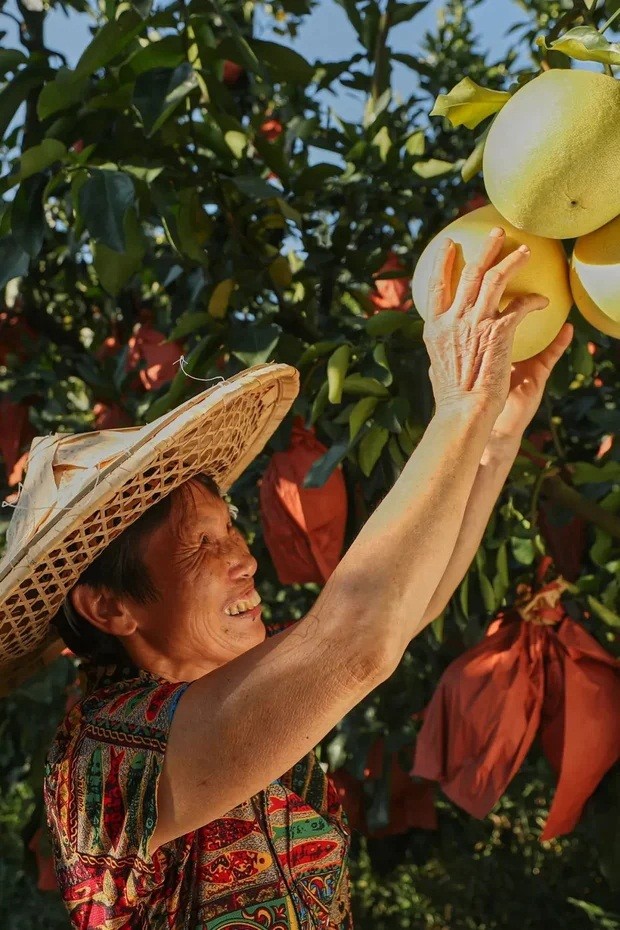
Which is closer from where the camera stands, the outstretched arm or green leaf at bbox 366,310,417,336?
the outstretched arm

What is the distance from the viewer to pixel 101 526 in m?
1.17

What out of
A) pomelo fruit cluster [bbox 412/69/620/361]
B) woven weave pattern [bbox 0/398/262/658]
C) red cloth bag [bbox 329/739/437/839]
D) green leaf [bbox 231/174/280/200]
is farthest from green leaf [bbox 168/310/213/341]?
red cloth bag [bbox 329/739/437/839]

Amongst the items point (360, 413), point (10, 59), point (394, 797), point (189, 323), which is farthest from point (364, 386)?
point (394, 797)

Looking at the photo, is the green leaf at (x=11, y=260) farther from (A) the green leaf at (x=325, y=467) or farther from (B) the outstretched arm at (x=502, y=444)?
(B) the outstretched arm at (x=502, y=444)

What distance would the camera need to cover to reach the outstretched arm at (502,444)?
4.23 ft

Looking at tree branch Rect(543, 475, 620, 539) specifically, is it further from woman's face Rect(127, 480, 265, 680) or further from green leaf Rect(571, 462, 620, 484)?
woman's face Rect(127, 480, 265, 680)

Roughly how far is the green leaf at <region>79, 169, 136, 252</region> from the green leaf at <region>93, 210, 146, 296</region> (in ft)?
0.22

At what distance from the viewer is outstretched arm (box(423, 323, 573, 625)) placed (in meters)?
1.29

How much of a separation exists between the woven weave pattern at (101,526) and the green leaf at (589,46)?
491 millimetres

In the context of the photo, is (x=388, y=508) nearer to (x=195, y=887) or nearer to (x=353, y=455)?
(x=195, y=887)

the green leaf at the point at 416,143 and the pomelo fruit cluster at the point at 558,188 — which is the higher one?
the green leaf at the point at 416,143

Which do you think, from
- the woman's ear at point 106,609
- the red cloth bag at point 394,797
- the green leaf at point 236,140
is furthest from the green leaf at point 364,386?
the red cloth bag at point 394,797

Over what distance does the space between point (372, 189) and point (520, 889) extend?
7.45ft

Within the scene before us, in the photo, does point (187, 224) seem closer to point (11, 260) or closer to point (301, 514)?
point (11, 260)
